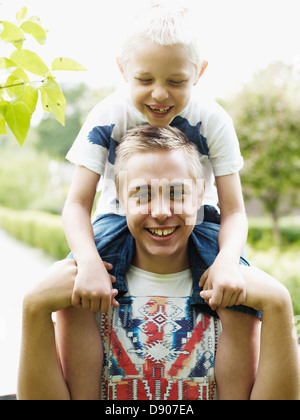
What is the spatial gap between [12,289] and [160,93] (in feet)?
30.2

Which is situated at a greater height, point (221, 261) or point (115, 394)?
point (221, 261)

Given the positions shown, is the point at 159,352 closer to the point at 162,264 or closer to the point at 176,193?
the point at 162,264

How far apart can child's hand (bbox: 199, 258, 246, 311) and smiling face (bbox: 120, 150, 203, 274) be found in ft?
0.69

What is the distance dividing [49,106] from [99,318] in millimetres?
936

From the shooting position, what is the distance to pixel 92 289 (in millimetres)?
1971

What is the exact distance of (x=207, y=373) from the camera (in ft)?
6.90

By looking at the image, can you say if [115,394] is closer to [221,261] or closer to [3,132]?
[221,261]

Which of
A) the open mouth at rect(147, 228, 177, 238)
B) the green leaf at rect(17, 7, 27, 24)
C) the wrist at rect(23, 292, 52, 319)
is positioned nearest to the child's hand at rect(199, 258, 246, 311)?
the open mouth at rect(147, 228, 177, 238)

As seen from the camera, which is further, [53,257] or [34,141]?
[34,141]

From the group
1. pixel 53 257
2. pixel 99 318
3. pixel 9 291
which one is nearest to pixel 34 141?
pixel 53 257

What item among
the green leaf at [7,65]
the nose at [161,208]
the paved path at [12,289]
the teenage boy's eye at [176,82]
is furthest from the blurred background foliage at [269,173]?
the green leaf at [7,65]

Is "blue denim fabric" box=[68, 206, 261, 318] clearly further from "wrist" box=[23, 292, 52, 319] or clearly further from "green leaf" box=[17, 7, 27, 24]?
"green leaf" box=[17, 7, 27, 24]

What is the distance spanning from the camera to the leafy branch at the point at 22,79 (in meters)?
1.70

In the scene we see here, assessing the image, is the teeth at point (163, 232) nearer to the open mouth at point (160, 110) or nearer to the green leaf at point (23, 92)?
the open mouth at point (160, 110)
